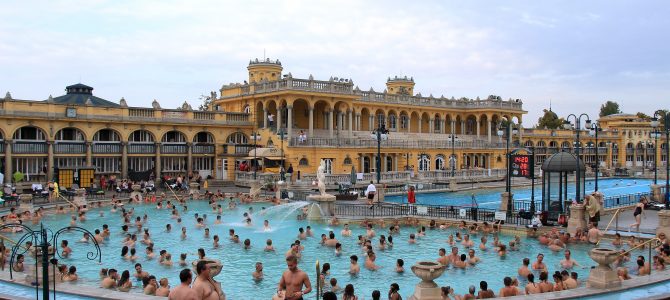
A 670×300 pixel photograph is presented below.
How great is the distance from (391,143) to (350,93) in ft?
19.3

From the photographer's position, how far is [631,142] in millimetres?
90812

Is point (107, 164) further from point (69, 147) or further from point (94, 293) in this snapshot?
point (94, 293)

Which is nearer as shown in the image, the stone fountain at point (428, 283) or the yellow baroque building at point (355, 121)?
the stone fountain at point (428, 283)

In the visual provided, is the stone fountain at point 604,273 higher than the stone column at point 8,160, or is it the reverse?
the stone column at point 8,160

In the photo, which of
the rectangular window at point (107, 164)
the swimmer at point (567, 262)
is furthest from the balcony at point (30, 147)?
the swimmer at point (567, 262)

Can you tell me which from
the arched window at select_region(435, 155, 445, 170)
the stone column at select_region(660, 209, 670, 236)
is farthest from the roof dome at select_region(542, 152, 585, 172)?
the arched window at select_region(435, 155, 445, 170)

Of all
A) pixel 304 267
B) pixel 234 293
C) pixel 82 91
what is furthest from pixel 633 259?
pixel 82 91

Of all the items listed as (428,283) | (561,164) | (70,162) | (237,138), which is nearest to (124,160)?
(70,162)

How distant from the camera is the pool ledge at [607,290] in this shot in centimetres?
1307

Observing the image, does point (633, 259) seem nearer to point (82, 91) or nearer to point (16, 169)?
point (16, 169)

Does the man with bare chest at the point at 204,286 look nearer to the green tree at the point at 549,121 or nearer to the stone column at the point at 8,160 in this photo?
the stone column at the point at 8,160

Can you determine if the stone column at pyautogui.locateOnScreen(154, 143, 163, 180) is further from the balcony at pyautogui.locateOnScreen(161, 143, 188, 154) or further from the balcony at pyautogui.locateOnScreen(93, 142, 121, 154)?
the balcony at pyautogui.locateOnScreen(93, 142, 121, 154)

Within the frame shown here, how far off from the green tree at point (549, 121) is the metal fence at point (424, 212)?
8692 cm

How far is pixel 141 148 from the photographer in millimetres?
46375
